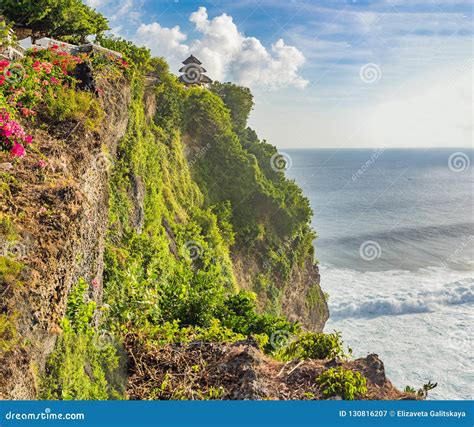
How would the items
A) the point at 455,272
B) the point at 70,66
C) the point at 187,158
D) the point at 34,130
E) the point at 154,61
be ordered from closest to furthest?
1. the point at 34,130
2. the point at 70,66
3. the point at 154,61
4. the point at 187,158
5. the point at 455,272

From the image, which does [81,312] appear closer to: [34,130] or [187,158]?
[34,130]

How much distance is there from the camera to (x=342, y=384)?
24.2 feet

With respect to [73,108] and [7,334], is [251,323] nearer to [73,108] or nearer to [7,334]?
[73,108]

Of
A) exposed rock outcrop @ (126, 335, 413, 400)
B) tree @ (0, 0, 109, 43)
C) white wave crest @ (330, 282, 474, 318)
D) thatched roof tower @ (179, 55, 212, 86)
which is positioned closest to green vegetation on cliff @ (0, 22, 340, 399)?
exposed rock outcrop @ (126, 335, 413, 400)

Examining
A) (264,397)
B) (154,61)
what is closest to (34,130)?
(264,397)

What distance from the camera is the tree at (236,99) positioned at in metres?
36.7

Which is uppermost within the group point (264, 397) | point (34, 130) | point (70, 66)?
point (70, 66)

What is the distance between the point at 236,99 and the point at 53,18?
17537 mm

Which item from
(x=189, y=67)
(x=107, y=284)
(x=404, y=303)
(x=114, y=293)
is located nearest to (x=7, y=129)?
(x=107, y=284)

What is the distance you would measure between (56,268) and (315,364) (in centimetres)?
460

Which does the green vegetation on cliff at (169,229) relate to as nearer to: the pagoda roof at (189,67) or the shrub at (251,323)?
the shrub at (251,323)

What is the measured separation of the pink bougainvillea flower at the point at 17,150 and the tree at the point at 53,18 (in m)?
13.8

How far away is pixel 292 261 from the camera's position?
31062mm

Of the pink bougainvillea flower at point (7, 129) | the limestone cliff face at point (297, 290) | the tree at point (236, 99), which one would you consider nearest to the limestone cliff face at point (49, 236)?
the pink bougainvillea flower at point (7, 129)
